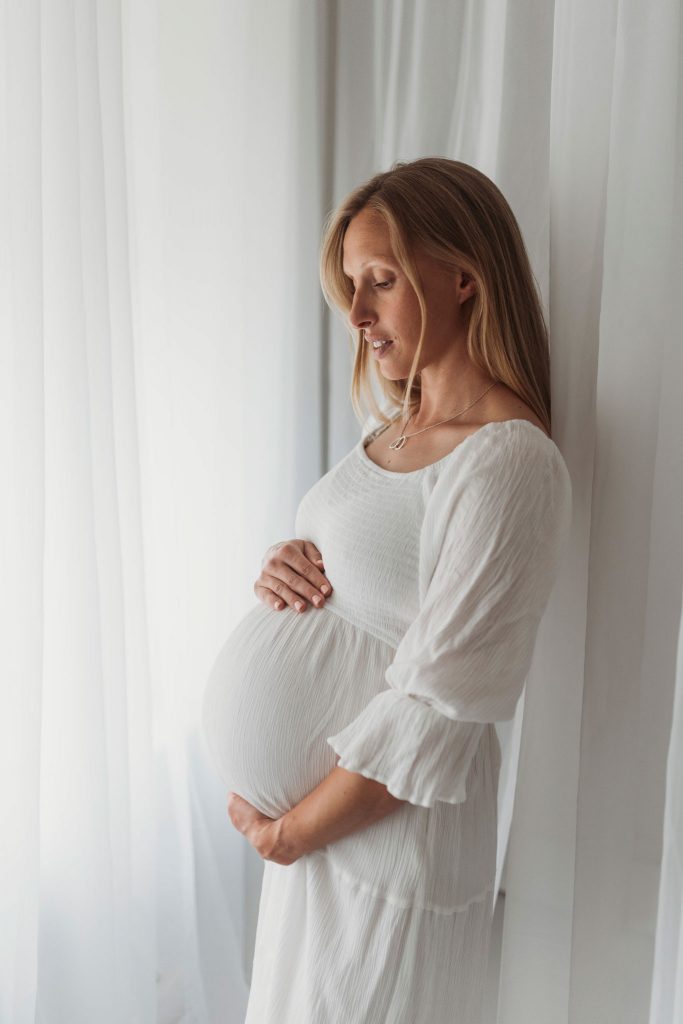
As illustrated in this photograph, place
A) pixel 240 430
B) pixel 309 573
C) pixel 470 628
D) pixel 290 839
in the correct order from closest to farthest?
1. pixel 470 628
2. pixel 290 839
3. pixel 309 573
4. pixel 240 430

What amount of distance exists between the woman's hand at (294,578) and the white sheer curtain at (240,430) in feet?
0.89

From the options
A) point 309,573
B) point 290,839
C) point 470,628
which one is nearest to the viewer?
point 470,628

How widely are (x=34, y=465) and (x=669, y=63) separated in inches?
34.7

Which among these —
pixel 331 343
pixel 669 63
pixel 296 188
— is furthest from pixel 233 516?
pixel 669 63

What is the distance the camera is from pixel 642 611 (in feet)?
3.31

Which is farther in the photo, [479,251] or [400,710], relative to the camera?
[479,251]

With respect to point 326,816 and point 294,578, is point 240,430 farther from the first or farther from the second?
point 326,816

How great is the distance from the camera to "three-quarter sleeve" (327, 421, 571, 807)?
87 centimetres

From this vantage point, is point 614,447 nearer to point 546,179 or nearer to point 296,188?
point 546,179

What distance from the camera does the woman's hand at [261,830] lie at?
3.26ft

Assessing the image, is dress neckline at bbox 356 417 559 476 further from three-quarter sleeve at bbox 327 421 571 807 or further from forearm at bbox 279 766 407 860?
forearm at bbox 279 766 407 860

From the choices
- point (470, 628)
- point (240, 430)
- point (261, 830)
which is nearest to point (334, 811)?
point (261, 830)

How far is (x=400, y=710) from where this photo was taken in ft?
2.93

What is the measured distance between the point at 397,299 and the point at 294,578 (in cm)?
37
